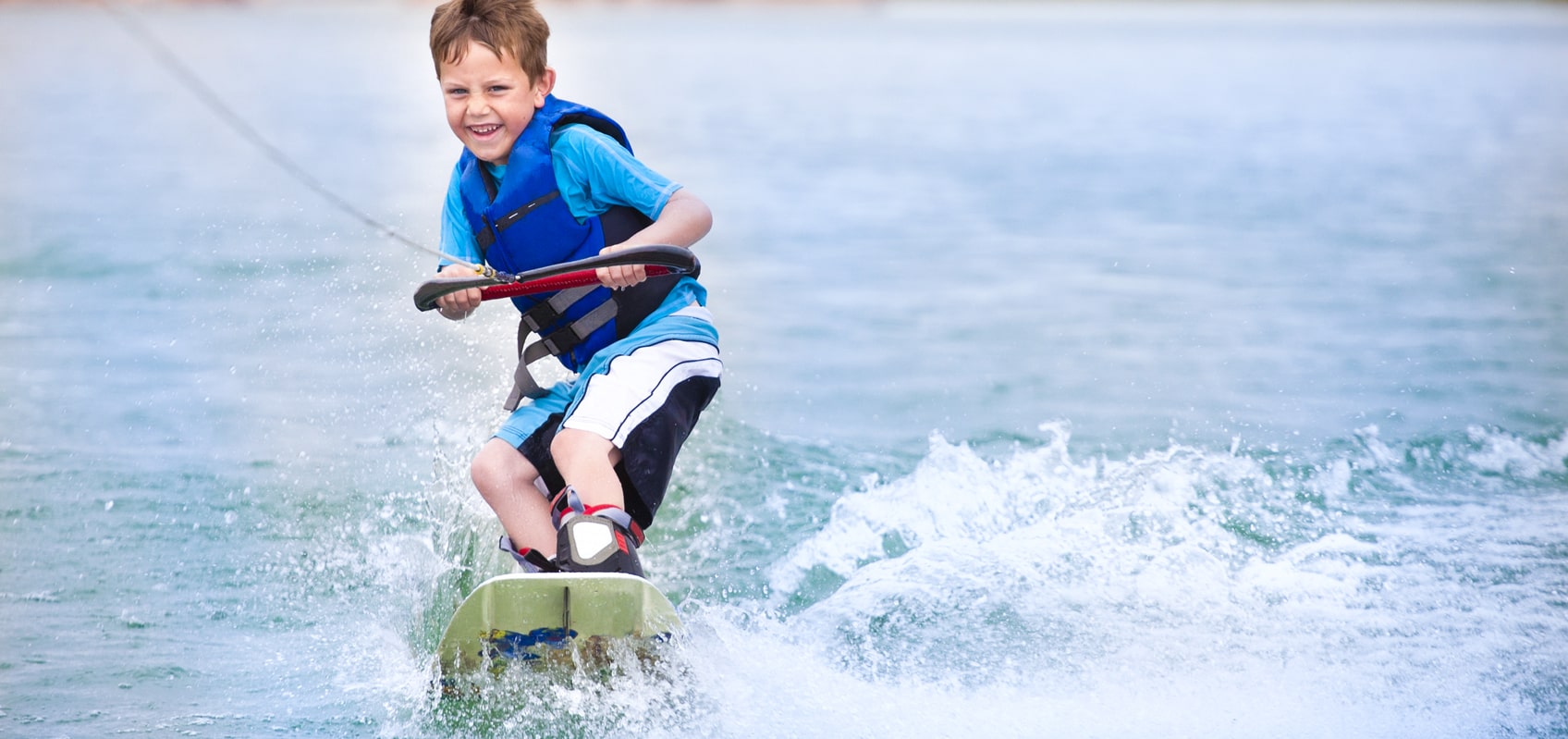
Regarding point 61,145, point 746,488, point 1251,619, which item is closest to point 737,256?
point 746,488

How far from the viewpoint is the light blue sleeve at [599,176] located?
10.8ft

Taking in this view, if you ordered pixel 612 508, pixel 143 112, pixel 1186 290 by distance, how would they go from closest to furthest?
pixel 612 508, pixel 1186 290, pixel 143 112

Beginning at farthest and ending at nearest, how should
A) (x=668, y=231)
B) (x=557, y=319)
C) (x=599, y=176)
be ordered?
(x=557, y=319) < (x=599, y=176) < (x=668, y=231)

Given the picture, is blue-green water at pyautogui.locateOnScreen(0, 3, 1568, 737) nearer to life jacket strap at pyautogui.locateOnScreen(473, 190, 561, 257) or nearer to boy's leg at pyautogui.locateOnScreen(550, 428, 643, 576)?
boy's leg at pyautogui.locateOnScreen(550, 428, 643, 576)

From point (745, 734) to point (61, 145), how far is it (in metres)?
14.6

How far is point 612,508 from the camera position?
10.6 feet

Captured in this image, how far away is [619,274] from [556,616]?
2.31 ft

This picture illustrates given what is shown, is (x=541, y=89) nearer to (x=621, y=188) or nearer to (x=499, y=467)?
(x=621, y=188)

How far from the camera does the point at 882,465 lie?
17.7 ft

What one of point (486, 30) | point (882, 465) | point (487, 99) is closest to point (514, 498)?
point (487, 99)

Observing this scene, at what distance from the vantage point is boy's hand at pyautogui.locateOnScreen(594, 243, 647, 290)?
10.2 feet

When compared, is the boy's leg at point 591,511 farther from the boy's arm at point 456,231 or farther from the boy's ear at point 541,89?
the boy's ear at point 541,89

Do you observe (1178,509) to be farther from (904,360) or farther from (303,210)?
(303,210)

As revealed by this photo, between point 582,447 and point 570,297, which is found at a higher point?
point 570,297
